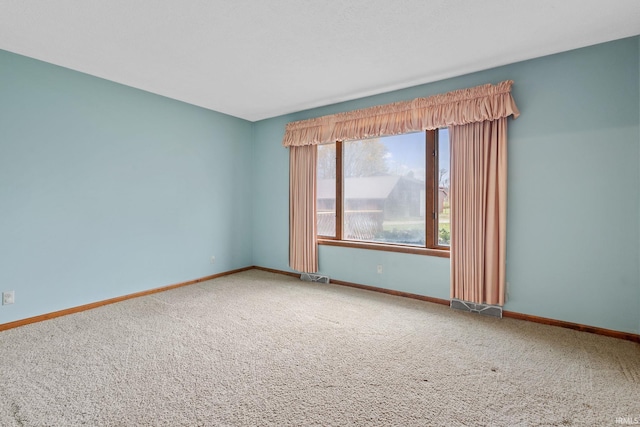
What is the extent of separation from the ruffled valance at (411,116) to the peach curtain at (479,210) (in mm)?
129

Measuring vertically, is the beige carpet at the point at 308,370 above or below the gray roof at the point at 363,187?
below

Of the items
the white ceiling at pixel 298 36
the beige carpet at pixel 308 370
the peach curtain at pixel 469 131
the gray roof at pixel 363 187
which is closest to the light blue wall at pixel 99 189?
the white ceiling at pixel 298 36

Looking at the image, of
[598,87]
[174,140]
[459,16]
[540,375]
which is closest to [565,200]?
[598,87]

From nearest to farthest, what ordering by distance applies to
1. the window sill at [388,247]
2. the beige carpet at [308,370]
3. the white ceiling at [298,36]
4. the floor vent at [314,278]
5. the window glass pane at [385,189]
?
the beige carpet at [308,370], the white ceiling at [298,36], the window sill at [388,247], the window glass pane at [385,189], the floor vent at [314,278]

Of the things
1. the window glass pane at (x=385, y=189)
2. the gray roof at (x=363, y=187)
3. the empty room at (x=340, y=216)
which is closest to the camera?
the empty room at (x=340, y=216)

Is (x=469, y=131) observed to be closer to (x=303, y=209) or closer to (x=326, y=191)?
(x=326, y=191)

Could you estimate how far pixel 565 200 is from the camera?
2.87 meters

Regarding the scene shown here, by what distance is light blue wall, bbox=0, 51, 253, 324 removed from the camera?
2879 millimetres

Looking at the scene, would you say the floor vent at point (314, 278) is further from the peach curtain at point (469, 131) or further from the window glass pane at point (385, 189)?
the peach curtain at point (469, 131)

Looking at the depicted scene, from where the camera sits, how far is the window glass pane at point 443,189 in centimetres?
357

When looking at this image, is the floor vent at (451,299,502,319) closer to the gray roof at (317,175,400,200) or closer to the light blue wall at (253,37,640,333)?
the light blue wall at (253,37,640,333)

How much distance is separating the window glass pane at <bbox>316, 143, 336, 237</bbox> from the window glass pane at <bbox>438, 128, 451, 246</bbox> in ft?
5.00

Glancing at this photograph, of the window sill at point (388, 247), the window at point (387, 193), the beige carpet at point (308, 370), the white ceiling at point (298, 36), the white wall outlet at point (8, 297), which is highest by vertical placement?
the white ceiling at point (298, 36)

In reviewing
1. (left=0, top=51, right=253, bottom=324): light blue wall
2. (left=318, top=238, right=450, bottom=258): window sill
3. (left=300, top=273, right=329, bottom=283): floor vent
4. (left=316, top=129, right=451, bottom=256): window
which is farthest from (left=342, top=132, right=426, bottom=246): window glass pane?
(left=0, top=51, right=253, bottom=324): light blue wall
